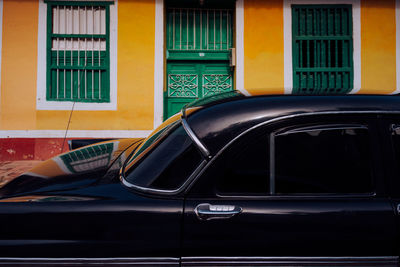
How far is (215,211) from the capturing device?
5.01ft

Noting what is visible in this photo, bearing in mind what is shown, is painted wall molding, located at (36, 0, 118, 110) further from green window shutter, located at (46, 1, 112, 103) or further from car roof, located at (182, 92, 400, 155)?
car roof, located at (182, 92, 400, 155)

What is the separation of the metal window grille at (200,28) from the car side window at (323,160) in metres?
6.05

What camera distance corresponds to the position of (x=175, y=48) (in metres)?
7.42

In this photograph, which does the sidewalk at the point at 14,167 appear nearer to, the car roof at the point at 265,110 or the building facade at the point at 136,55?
the building facade at the point at 136,55

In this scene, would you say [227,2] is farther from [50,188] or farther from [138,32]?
[50,188]

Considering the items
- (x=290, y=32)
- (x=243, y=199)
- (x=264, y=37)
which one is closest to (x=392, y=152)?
(x=243, y=199)

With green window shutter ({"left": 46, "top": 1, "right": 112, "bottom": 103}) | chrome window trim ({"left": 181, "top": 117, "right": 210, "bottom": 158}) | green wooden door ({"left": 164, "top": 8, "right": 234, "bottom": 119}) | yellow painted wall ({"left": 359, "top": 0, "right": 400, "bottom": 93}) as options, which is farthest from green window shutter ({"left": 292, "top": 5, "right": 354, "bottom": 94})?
chrome window trim ({"left": 181, "top": 117, "right": 210, "bottom": 158})

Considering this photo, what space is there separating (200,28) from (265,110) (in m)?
6.13

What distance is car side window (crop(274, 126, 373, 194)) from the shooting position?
5.32 ft

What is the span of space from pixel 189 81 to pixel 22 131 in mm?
3715

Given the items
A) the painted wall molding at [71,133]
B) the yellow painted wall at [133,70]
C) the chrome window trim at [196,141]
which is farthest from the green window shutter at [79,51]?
the chrome window trim at [196,141]

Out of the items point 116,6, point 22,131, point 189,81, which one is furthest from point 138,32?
point 22,131

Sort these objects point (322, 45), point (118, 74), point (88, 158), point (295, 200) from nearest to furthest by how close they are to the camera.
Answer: point (295, 200), point (88, 158), point (118, 74), point (322, 45)

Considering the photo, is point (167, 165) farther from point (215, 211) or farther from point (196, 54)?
point (196, 54)
